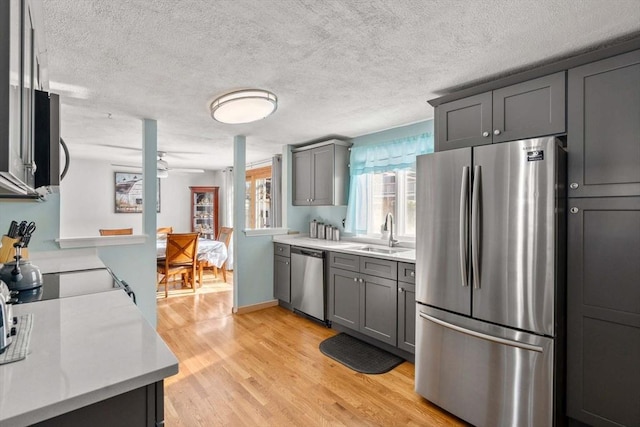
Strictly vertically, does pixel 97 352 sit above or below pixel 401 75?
below

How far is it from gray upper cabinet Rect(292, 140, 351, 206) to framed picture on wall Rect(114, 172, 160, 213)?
4308 millimetres

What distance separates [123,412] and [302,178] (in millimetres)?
3632

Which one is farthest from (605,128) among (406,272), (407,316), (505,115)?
(407,316)

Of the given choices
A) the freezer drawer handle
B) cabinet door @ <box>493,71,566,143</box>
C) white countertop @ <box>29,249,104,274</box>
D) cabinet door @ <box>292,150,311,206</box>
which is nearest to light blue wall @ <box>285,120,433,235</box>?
cabinet door @ <box>292,150,311,206</box>

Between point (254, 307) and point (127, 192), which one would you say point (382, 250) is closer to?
point (254, 307)

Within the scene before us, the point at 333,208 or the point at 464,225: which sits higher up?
the point at 333,208

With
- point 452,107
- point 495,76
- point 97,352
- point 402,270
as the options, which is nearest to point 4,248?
point 97,352

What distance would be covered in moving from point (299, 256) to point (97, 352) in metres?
2.93

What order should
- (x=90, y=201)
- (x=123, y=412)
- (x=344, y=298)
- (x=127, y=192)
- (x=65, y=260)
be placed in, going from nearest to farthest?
(x=123, y=412) → (x=65, y=260) → (x=344, y=298) → (x=90, y=201) → (x=127, y=192)

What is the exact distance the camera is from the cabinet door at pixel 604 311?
1.60 meters

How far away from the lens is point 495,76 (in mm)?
2141

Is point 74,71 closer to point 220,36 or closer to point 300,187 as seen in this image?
point 220,36

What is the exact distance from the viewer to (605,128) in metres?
1.70

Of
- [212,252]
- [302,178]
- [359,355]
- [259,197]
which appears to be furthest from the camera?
[259,197]
